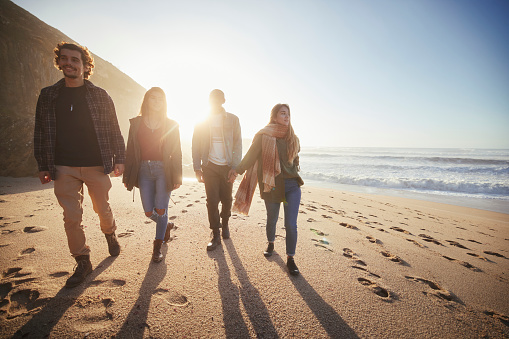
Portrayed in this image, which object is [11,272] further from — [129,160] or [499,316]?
[499,316]

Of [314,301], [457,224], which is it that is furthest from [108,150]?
[457,224]

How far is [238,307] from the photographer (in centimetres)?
180

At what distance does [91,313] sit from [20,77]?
14591 mm

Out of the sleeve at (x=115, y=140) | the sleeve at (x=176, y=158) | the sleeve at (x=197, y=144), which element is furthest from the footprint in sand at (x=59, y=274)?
the sleeve at (x=197, y=144)

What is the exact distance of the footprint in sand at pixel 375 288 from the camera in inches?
82.6

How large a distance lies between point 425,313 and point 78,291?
349 cm

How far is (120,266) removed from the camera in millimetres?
2320

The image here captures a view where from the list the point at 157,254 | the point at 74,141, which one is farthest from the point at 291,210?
the point at 74,141

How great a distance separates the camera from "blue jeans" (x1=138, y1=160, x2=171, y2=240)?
2.54 meters

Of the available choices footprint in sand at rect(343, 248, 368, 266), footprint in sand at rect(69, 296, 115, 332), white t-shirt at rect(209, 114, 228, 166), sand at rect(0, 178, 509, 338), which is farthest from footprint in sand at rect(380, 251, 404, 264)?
footprint in sand at rect(69, 296, 115, 332)

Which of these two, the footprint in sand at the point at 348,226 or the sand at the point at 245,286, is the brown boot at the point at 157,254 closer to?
the sand at the point at 245,286

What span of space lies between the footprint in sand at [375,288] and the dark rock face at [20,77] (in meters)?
10.4

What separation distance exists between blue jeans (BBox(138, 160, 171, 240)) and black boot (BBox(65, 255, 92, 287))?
0.74 meters

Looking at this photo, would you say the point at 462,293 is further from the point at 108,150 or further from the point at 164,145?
the point at 108,150
